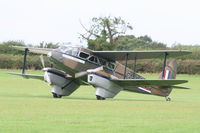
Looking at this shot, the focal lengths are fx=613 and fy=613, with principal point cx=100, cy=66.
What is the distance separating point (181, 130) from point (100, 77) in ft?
50.9

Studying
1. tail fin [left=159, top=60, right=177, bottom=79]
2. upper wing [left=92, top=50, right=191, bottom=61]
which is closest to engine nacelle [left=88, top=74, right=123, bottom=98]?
upper wing [left=92, top=50, right=191, bottom=61]

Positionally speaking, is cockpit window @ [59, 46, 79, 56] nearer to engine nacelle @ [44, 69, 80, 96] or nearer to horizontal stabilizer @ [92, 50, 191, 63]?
horizontal stabilizer @ [92, 50, 191, 63]

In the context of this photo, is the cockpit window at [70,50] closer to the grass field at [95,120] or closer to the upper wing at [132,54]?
the upper wing at [132,54]

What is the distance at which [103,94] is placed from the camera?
31.2 metres

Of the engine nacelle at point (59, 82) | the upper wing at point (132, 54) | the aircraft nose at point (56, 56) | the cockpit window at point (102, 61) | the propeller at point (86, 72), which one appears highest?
the upper wing at point (132, 54)

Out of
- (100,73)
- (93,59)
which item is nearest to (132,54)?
(93,59)

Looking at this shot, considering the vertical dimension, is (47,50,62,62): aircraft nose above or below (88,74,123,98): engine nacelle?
above

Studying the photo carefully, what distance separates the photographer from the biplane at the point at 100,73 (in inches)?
1215

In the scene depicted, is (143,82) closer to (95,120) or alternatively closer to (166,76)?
(166,76)

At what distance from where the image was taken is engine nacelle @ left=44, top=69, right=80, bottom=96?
1267 inches


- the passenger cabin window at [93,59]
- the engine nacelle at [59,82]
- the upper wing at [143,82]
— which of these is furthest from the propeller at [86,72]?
the engine nacelle at [59,82]

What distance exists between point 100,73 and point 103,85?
666 millimetres

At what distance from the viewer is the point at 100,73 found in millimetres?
30844

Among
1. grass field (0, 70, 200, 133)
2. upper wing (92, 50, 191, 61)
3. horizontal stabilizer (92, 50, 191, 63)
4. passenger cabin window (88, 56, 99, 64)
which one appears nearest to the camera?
grass field (0, 70, 200, 133)
